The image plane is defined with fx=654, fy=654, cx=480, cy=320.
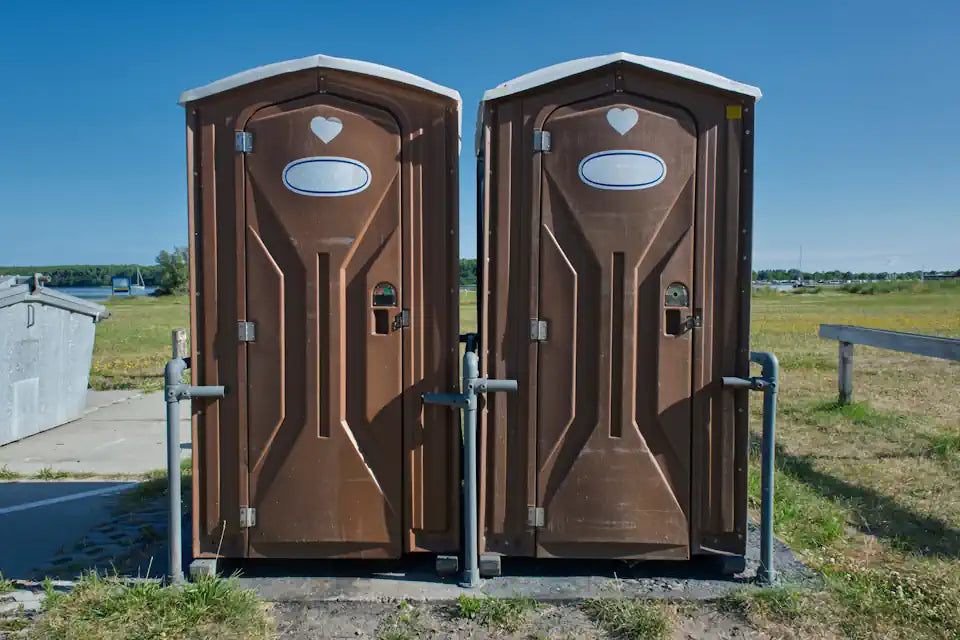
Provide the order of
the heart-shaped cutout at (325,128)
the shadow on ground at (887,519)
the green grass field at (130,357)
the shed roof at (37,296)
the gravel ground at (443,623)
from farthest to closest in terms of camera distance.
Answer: the green grass field at (130,357)
the shed roof at (37,296)
the shadow on ground at (887,519)
the heart-shaped cutout at (325,128)
the gravel ground at (443,623)

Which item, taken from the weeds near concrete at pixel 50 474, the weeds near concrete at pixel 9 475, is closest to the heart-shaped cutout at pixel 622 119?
the weeds near concrete at pixel 50 474

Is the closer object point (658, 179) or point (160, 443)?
point (658, 179)

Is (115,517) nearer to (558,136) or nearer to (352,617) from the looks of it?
(352,617)

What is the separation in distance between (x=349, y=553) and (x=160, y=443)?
436 centimetres

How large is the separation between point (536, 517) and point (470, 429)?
0.66m

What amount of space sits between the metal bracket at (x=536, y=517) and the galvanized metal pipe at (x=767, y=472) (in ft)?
3.83

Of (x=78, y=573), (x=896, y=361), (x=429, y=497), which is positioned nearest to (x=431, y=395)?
(x=429, y=497)

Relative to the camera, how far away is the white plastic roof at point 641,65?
3441 millimetres

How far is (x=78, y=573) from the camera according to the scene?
3801mm

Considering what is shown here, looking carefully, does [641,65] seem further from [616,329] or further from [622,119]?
[616,329]

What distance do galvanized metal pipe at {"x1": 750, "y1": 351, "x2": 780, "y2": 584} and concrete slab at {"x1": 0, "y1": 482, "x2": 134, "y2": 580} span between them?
4.07 meters

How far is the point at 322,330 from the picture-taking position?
11.7ft

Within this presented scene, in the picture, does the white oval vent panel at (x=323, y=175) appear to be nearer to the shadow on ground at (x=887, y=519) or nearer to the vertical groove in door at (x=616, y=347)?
the vertical groove in door at (x=616, y=347)

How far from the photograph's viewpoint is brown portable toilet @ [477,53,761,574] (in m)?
3.50
